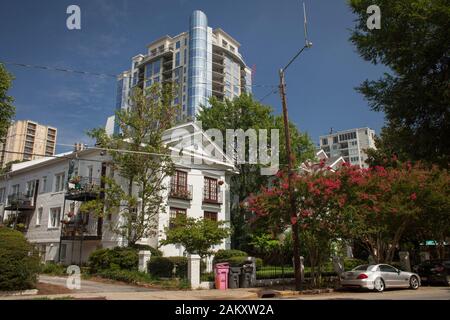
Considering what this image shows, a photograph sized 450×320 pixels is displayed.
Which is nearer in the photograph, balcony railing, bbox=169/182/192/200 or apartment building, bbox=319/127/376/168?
balcony railing, bbox=169/182/192/200

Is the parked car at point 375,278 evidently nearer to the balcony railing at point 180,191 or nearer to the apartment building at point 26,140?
the balcony railing at point 180,191

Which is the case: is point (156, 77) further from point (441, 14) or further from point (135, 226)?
point (441, 14)

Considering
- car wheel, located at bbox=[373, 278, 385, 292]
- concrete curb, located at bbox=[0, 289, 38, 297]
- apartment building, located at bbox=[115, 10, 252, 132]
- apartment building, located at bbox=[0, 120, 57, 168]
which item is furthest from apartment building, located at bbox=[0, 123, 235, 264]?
apartment building, located at bbox=[115, 10, 252, 132]

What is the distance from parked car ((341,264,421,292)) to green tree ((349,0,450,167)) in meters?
8.61

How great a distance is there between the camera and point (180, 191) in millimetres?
28047

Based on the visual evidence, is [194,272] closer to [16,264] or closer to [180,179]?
[16,264]

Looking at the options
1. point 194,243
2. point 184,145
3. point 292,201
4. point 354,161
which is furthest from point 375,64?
point 354,161

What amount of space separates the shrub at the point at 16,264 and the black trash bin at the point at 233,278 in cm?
890

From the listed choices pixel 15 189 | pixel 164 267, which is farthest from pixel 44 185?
pixel 164 267

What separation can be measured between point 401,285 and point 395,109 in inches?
487

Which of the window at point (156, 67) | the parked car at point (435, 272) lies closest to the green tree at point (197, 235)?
the parked car at point (435, 272)

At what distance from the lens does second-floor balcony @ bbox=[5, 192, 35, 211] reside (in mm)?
33031

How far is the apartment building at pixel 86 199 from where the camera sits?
1066 inches

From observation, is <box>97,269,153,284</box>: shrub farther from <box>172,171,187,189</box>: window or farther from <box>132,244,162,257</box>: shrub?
<box>172,171,187,189</box>: window
